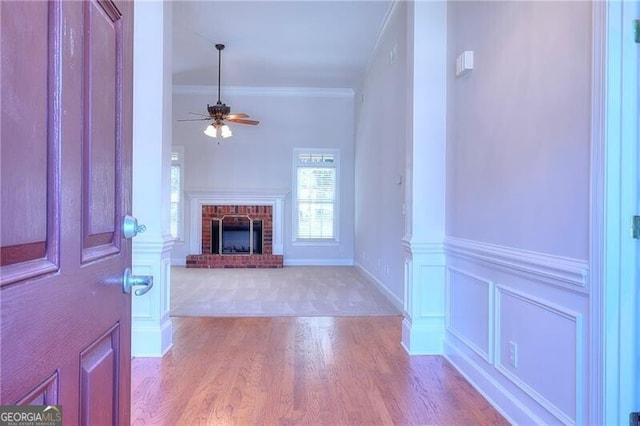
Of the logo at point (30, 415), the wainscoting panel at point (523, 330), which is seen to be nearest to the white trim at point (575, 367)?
the wainscoting panel at point (523, 330)

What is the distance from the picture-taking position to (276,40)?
5191 millimetres

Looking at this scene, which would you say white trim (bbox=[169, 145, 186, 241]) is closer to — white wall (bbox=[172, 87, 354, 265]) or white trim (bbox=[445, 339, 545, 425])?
white wall (bbox=[172, 87, 354, 265])

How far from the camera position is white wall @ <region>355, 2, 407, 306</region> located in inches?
165

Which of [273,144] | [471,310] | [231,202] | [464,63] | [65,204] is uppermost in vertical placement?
[273,144]

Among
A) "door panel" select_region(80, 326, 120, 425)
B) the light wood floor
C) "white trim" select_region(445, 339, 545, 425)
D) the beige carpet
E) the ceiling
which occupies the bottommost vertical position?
the light wood floor

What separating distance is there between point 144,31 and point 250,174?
4.84m

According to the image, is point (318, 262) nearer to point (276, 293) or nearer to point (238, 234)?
point (238, 234)

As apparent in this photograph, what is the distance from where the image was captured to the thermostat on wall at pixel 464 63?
2558 millimetres

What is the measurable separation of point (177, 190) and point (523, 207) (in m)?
6.73

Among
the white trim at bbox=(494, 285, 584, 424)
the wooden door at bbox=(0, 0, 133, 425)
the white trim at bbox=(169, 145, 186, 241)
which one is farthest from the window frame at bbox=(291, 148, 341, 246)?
the wooden door at bbox=(0, 0, 133, 425)

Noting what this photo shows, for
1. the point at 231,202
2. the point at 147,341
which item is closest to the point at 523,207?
the point at 147,341

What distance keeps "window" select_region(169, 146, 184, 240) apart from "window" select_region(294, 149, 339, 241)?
2.13m

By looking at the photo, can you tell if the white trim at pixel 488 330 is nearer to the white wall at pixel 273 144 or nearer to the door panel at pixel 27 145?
the door panel at pixel 27 145

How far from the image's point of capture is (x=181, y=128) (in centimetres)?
761
